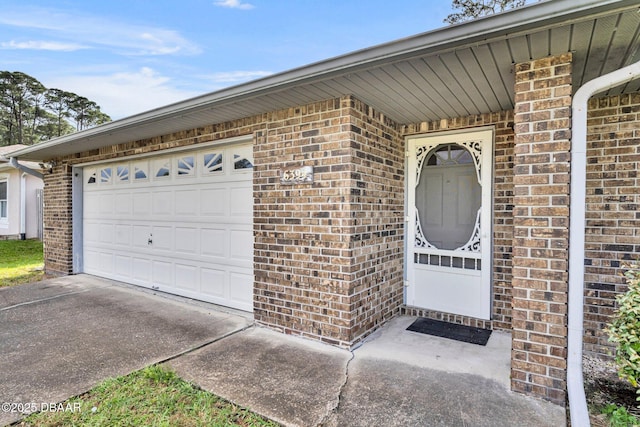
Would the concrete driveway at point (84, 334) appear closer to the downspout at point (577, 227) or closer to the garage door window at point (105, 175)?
the garage door window at point (105, 175)

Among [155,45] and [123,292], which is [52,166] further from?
[155,45]

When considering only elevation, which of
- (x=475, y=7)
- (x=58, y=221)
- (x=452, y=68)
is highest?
(x=475, y=7)

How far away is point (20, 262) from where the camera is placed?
8.50 meters

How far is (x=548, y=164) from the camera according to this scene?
241cm

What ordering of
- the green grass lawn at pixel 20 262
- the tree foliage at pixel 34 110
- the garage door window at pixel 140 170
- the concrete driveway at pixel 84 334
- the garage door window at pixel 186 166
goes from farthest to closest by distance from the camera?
1. the tree foliage at pixel 34 110
2. the green grass lawn at pixel 20 262
3. the garage door window at pixel 140 170
4. the garage door window at pixel 186 166
5. the concrete driveway at pixel 84 334

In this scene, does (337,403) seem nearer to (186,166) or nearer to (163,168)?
(186,166)

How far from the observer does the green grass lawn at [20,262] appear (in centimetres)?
689

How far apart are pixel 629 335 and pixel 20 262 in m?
11.4

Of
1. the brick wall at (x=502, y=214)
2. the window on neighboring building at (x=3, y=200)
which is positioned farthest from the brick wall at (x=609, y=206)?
the window on neighboring building at (x=3, y=200)

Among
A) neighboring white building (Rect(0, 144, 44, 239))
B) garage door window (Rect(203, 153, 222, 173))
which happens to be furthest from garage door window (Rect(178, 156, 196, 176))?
neighboring white building (Rect(0, 144, 44, 239))

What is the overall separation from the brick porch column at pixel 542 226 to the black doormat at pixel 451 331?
1.08 metres

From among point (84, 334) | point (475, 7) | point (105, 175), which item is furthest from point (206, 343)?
point (475, 7)

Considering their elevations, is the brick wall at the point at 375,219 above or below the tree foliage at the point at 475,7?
below

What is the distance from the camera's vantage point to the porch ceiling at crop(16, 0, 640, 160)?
6.59 ft
